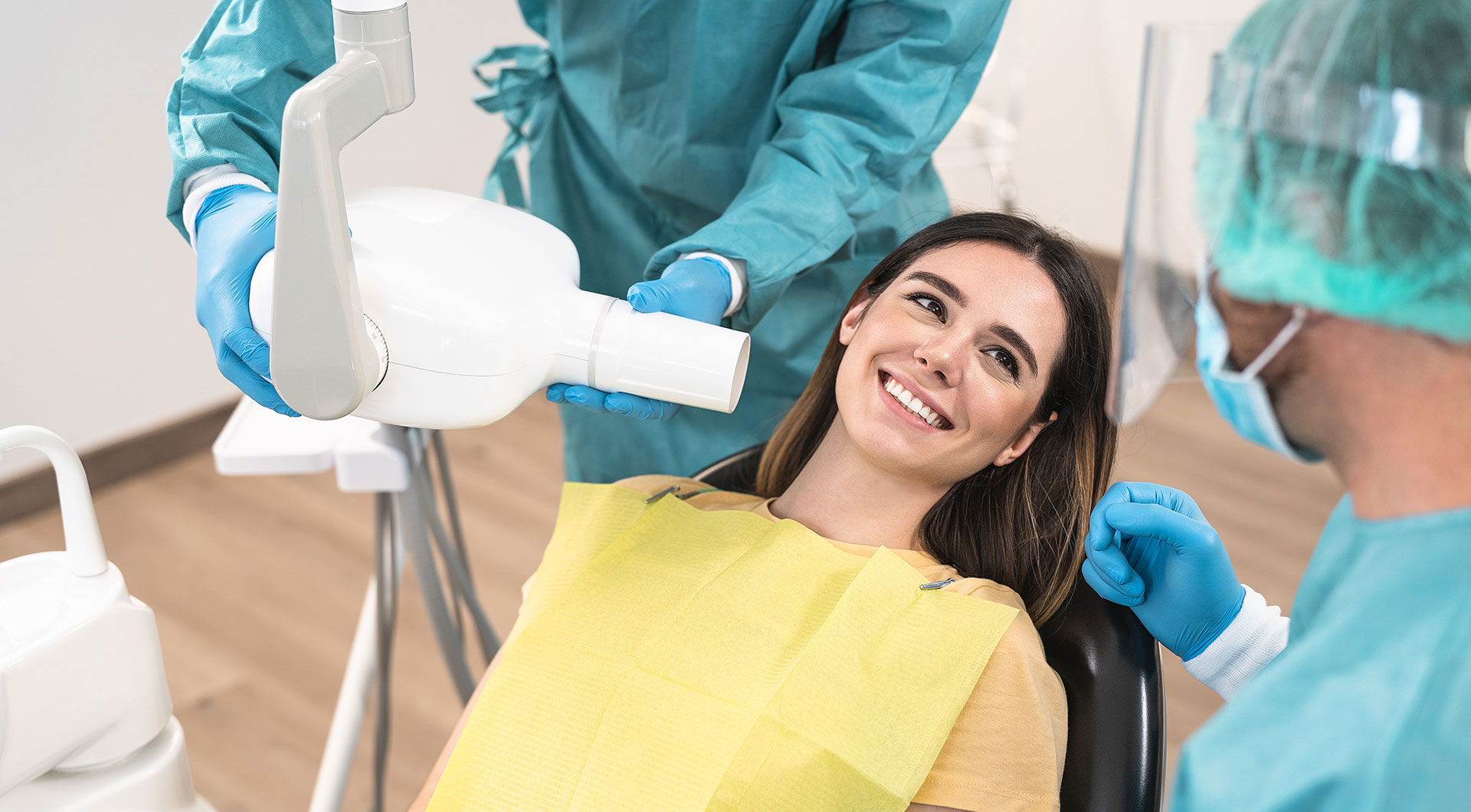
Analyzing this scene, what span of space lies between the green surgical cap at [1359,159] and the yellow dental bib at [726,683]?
1.90 ft

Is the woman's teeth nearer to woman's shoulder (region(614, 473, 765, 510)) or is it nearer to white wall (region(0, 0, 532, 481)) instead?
woman's shoulder (region(614, 473, 765, 510))

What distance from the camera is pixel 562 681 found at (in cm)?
112

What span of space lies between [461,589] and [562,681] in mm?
558

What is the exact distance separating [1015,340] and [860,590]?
304 millimetres

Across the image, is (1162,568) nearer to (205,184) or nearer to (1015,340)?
(1015,340)

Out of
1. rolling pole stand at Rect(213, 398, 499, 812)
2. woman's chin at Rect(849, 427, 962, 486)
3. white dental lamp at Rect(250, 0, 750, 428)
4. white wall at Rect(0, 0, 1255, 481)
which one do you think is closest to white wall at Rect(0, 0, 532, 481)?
white wall at Rect(0, 0, 1255, 481)

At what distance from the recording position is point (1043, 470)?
4.19 ft

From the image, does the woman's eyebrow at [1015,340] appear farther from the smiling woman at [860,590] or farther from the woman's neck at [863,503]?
the woman's neck at [863,503]

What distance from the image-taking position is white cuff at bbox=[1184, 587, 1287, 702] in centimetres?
102

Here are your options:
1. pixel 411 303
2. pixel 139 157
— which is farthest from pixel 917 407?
pixel 139 157

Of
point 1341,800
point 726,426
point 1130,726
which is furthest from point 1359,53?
point 726,426

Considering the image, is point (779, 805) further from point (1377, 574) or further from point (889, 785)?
point (1377, 574)

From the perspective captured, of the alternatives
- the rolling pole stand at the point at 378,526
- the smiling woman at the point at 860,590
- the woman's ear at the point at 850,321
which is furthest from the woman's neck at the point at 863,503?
the rolling pole stand at the point at 378,526

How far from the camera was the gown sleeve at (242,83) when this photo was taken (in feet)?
3.51
